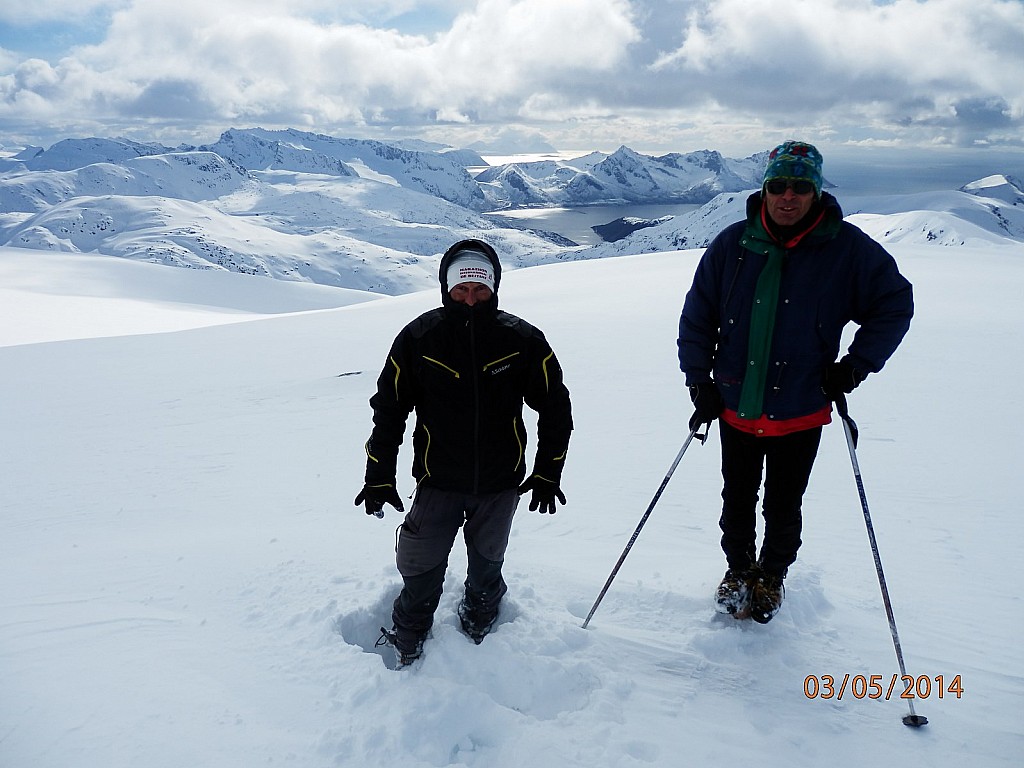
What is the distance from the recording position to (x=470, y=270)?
284cm

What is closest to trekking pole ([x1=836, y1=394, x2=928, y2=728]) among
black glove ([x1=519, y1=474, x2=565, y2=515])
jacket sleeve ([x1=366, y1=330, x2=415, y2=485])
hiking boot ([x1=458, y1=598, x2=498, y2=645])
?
black glove ([x1=519, y1=474, x2=565, y2=515])

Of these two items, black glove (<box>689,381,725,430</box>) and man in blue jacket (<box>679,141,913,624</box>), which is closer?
man in blue jacket (<box>679,141,913,624</box>)

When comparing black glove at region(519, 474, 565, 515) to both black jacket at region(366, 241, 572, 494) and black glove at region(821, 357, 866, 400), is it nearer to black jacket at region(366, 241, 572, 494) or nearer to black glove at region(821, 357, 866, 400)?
black jacket at region(366, 241, 572, 494)

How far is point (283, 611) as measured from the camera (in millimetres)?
3484

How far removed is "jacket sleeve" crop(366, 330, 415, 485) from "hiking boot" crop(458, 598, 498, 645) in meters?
0.88

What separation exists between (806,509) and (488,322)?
11.7ft

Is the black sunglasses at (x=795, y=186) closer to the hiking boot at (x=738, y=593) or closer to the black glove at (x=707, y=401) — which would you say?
the black glove at (x=707, y=401)

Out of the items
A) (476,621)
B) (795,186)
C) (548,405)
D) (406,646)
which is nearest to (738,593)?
(476,621)

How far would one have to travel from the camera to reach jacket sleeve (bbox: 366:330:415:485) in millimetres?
2951

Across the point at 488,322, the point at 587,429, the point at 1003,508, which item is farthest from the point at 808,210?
the point at 587,429

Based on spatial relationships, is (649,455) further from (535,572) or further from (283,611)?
(283,611)

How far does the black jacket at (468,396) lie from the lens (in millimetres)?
2893

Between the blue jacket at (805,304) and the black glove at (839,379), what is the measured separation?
0.09 ft

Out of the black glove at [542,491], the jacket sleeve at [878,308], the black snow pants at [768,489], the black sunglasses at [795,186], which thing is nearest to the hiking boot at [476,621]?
the black glove at [542,491]
